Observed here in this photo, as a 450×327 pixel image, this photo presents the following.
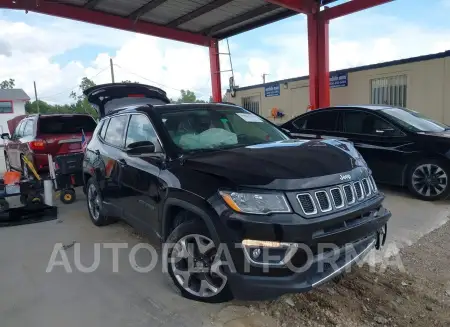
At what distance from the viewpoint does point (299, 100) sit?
47.5 ft

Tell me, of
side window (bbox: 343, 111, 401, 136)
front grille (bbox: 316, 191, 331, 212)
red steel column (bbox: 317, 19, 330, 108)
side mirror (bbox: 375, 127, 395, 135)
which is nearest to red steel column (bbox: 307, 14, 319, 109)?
red steel column (bbox: 317, 19, 330, 108)

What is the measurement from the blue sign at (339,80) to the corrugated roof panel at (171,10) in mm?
5135

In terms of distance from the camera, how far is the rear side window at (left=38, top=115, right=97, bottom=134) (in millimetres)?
7754

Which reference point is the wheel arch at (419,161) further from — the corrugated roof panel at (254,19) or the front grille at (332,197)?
the corrugated roof panel at (254,19)

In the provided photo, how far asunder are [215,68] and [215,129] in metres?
12.9

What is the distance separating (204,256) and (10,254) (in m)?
2.72

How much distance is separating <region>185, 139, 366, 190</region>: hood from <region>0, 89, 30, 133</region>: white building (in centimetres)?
4351

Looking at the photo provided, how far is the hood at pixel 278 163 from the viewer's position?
2523 mm

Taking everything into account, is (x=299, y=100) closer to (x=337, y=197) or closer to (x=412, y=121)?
(x=412, y=121)

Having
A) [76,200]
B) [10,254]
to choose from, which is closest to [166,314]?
[10,254]

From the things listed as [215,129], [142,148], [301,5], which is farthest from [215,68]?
[142,148]

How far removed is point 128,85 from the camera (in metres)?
7.80

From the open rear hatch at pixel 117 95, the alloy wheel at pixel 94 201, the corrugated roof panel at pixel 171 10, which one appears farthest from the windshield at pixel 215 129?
the corrugated roof panel at pixel 171 10

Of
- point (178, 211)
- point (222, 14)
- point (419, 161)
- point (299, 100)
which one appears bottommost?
point (419, 161)
